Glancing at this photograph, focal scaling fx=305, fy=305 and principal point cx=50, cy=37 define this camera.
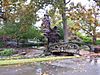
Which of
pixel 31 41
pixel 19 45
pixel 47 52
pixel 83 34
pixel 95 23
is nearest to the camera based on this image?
pixel 47 52

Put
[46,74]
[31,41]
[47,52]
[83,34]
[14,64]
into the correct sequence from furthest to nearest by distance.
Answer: [83,34]
[31,41]
[47,52]
[14,64]
[46,74]

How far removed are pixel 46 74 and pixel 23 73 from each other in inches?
37.3

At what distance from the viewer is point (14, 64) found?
1486 centimetres

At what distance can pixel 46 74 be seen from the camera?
11.4 metres

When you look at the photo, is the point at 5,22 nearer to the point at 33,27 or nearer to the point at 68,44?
the point at 33,27

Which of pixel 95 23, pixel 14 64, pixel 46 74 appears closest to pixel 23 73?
pixel 46 74

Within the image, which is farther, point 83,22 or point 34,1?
point 83,22

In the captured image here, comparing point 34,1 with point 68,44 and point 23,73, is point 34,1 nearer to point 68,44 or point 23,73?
point 68,44

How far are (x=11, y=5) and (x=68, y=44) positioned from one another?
12.6 meters

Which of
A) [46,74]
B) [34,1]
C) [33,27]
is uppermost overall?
[34,1]

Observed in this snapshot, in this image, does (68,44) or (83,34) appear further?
(83,34)

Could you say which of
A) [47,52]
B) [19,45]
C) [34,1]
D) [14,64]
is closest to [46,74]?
[14,64]

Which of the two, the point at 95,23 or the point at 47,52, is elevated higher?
the point at 95,23

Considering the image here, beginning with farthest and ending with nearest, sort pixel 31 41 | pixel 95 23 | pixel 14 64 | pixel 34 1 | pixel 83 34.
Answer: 1. pixel 83 34
2. pixel 95 23
3. pixel 31 41
4. pixel 34 1
5. pixel 14 64
